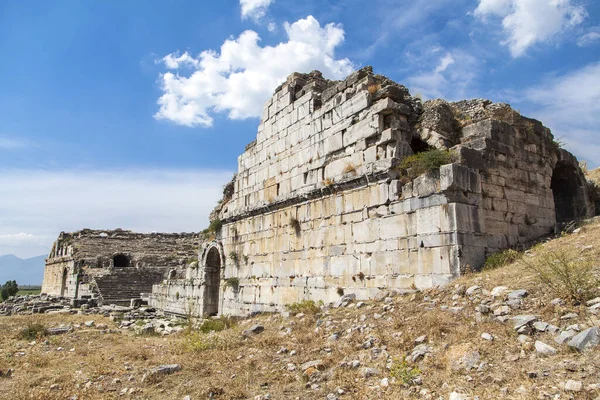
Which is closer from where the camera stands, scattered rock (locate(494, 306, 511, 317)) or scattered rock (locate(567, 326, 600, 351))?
scattered rock (locate(567, 326, 600, 351))

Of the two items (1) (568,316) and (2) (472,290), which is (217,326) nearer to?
(2) (472,290)

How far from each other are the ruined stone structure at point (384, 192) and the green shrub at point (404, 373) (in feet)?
10.9

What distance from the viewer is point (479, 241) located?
8211 mm

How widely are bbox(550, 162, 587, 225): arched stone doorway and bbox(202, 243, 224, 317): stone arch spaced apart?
1063 cm

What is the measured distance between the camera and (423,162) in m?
8.60

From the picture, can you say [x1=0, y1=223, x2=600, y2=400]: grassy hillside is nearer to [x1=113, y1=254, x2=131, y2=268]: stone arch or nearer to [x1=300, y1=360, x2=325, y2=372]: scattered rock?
[x1=300, y1=360, x2=325, y2=372]: scattered rock

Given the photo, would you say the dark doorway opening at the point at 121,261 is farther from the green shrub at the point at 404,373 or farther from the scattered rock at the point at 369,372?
the green shrub at the point at 404,373

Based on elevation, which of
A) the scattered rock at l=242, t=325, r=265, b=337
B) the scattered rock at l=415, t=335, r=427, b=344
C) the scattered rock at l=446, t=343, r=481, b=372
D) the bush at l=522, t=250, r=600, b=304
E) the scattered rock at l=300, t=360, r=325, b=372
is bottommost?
the scattered rock at l=300, t=360, r=325, b=372

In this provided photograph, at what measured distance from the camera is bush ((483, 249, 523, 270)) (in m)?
7.84

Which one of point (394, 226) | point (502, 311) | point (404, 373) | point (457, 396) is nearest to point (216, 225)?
point (394, 226)

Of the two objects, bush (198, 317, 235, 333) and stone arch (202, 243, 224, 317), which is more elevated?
stone arch (202, 243, 224, 317)

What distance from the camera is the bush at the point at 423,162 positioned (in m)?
8.48

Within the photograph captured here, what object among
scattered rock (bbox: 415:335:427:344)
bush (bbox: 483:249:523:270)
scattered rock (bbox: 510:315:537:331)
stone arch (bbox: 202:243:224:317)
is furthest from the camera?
stone arch (bbox: 202:243:224:317)

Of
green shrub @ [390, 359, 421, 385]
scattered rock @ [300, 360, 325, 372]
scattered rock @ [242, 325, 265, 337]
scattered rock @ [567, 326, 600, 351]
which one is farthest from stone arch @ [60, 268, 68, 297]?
scattered rock @ [567, 326, 600, 351]
